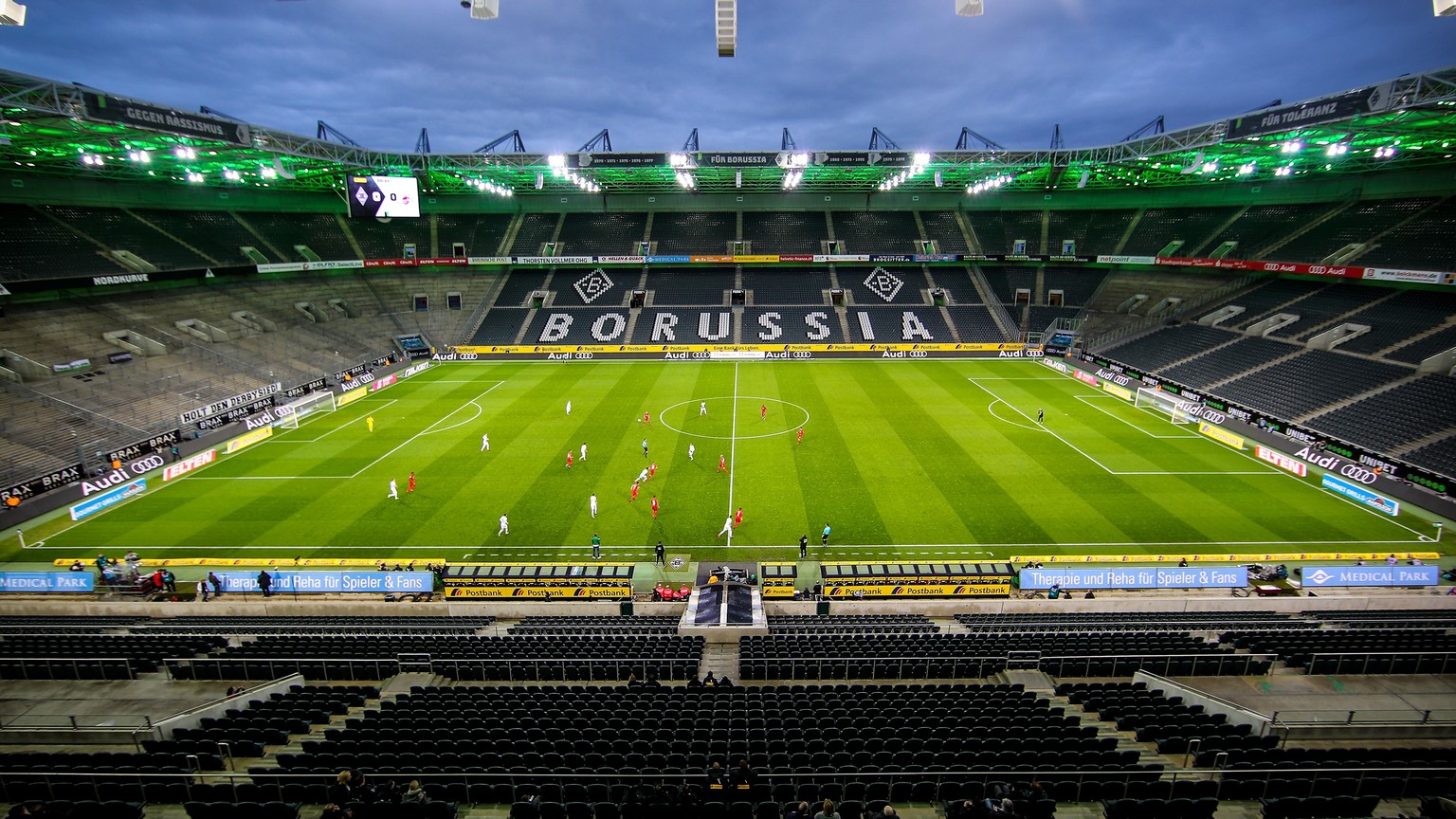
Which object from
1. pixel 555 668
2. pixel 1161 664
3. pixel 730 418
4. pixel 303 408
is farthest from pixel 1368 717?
pixel 303 408

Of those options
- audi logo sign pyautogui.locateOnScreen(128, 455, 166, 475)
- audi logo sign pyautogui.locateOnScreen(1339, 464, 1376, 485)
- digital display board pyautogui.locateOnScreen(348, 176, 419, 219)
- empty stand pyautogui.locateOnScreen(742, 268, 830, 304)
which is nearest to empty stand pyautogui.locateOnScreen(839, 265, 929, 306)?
empty stand pyautogui.locateOnScreen(742, 268, 830, 304)

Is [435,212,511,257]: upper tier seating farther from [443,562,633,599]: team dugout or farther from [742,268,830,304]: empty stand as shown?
[443,562,633,599]: team dugout

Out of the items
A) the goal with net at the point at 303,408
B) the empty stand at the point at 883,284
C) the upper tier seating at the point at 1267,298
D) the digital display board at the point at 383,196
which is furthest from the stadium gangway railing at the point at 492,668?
the empty stand at the point at 883,284

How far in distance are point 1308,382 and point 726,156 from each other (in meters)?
40.0

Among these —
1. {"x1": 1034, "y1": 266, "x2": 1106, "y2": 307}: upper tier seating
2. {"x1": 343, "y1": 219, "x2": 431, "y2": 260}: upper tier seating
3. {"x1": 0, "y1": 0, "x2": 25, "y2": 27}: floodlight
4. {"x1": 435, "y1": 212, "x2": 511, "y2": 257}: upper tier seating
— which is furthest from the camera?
{"x1": 435, "y1": 212, "x2": 511, "y2": 257}: upper tier seating

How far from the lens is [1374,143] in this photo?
1388 inches

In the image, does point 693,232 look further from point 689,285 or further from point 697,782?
point 697,782

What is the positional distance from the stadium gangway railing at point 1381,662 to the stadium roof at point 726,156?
23201mm

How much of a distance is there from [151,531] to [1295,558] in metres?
41.2

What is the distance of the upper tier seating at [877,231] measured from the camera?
215 ft

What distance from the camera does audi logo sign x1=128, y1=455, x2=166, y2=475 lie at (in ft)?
94.5

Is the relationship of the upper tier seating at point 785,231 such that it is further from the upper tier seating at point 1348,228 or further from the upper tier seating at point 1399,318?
the upper tier seating at point 1399,318

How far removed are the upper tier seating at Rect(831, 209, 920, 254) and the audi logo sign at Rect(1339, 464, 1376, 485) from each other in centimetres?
Result: 4254

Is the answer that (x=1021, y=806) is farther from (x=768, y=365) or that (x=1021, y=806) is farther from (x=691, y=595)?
(x=768, y=365)
